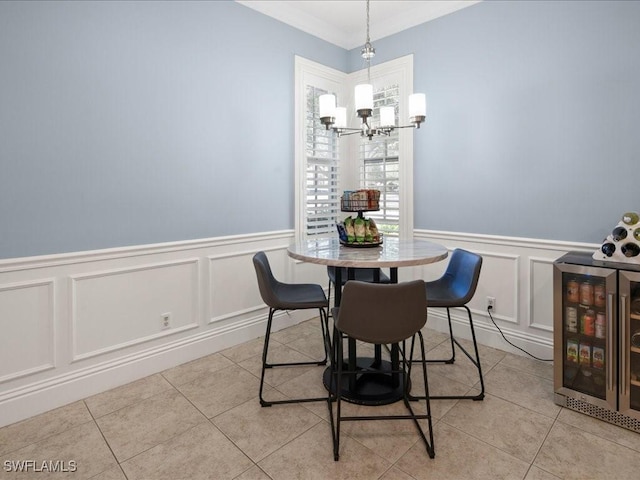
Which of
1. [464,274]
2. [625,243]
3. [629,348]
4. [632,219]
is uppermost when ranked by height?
[632,219]

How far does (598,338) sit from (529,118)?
1650 millimetres

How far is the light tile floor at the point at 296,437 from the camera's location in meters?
1.76

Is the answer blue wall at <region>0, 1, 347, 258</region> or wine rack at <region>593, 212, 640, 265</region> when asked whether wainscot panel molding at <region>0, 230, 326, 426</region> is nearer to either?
blue wall at <region>0, 1, 347, 258</region>

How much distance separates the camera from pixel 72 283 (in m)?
2.33

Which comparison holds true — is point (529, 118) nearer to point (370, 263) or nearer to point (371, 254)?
point (371, 254)

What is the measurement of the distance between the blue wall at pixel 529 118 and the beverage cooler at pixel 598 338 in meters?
0.59

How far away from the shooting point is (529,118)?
286cm

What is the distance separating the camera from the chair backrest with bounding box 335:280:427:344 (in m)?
1.78

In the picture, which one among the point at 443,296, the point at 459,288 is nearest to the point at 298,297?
the point at 443,296

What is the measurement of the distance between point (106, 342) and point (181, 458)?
1064 millimetres

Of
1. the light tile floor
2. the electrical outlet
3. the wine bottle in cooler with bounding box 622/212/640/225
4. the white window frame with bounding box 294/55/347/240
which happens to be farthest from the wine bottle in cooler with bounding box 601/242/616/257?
the white window frame with bounding box 294/55/347/240

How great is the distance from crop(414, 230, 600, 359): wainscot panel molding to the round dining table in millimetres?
922

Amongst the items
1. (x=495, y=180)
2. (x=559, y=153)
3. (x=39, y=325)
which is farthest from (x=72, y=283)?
(x=559, y=153)

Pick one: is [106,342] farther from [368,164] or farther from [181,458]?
[368,164]
